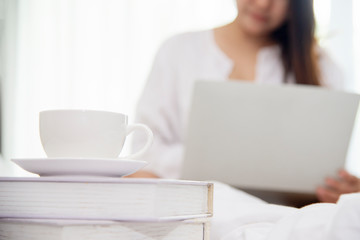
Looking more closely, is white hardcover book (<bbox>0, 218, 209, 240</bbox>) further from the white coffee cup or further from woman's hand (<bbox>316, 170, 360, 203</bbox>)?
woman's hand (<bbox>316, 170, 360, 203</bbox>)

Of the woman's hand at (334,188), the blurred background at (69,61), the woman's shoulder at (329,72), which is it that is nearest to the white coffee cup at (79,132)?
the woman's hand at (334,188)

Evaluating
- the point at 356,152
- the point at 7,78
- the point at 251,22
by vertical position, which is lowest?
the point at 356,152

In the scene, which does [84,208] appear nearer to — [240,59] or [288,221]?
[288,221]

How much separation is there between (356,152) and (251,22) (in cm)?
101

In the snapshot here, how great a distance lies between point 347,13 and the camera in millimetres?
2309

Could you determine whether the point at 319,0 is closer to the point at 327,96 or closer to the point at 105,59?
the point at 105,59

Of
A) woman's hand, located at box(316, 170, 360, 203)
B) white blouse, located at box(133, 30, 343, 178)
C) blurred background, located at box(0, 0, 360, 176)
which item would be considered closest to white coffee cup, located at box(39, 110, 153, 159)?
woman's hand, located at box(316, 170, 360, 203)

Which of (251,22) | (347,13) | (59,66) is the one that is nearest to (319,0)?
(347,13)

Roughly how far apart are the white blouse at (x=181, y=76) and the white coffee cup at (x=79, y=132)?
961mm

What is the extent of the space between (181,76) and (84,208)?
1263 mm

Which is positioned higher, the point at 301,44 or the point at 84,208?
the point at 301,44

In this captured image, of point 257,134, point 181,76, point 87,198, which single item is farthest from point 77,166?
point 181,76

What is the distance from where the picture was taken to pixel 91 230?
0.33m

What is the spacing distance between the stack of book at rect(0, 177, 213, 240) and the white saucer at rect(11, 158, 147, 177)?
2 centimetres
